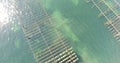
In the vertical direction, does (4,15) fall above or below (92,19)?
above

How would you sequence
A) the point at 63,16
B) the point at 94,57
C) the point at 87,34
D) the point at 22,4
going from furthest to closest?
the point at 22,4 < the point at 63,16 < the point at 87,34 < the point at 94,57

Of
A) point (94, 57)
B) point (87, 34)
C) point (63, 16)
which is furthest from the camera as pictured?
point (63, 16)

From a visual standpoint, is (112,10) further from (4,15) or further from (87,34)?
(4,15)

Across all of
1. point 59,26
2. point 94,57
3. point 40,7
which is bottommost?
point 94,57

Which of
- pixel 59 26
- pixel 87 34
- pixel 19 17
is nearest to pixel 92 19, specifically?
pixel 87 34

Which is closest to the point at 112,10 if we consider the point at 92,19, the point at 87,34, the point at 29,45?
the point at 92,19

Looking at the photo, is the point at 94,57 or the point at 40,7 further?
the point at 40,7
